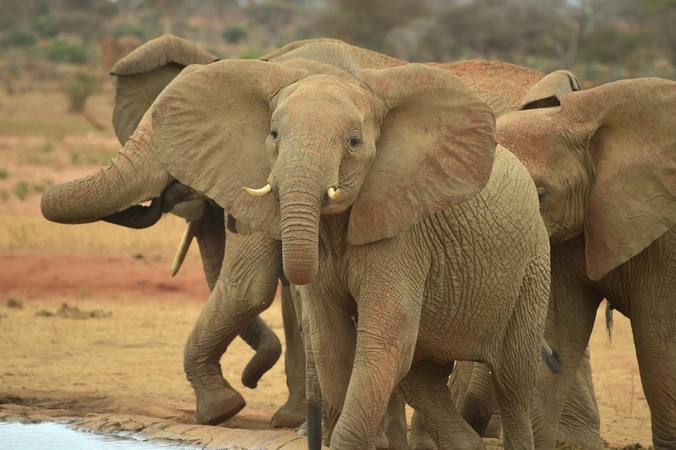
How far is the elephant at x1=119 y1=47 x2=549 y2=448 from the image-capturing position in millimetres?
4277

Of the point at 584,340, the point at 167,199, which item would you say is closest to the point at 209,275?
the point at 167,199

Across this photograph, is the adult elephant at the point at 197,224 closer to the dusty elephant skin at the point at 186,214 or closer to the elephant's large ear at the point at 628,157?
the dusty elephant skin at the point at 186,214

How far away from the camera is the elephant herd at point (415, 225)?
14.5ft

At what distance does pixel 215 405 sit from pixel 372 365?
7.61 feet

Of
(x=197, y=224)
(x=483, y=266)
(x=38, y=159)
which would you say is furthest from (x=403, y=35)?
(x=483, y=266)

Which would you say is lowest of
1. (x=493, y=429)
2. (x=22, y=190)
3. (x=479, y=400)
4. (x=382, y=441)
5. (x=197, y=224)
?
(x=493, y=429)

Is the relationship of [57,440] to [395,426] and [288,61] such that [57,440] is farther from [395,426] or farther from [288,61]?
[288,61]

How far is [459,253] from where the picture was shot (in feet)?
16.0

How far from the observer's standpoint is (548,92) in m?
6.19

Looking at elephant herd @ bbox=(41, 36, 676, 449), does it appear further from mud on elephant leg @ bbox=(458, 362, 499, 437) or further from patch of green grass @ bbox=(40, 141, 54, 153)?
patch of green grass @ bbox=(40, 141, 54, 153)

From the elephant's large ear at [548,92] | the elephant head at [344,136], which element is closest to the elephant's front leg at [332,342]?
the elephant head at [344,136]

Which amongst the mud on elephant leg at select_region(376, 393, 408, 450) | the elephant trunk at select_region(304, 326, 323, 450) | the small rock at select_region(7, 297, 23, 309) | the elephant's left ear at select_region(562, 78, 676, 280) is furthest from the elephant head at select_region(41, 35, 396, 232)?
the small rock at select_region(7, 297, 23, 309)

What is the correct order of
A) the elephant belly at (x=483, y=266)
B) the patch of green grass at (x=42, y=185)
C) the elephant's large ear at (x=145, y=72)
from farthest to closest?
the patch of green grass at (x=42, y=185) → the elephant's large ear at (x=145, y=72) → the elephant belly at (x=483, y=266)

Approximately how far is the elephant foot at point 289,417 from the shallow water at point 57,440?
0.89 meters
